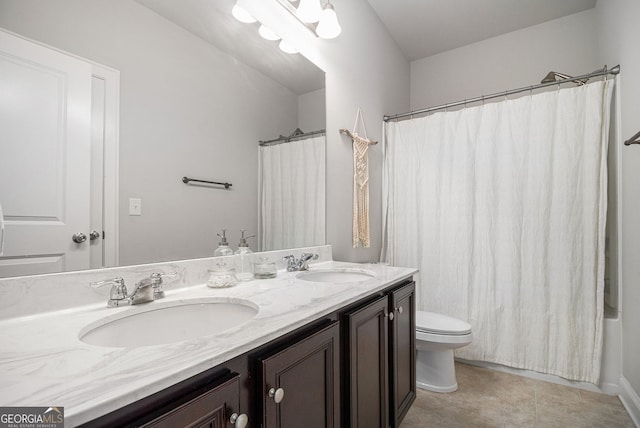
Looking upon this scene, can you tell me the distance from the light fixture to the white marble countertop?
1.54 meters

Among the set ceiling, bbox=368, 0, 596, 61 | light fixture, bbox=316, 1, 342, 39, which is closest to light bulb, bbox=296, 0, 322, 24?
light fixture, bbox=316, 1, 342, 39

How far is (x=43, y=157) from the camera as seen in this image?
2.75 ft

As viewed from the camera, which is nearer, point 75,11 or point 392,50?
point 75,11

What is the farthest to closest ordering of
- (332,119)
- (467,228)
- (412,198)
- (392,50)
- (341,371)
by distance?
1. (392,50)
2. (412,198)
3. (467,228)
4. (332,119)
5. (341,371)

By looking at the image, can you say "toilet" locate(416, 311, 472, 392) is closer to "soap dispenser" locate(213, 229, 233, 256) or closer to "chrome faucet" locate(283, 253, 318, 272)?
"chrome faucet" locate(283, 253, 318, 272)

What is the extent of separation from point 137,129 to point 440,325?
188 centimetres

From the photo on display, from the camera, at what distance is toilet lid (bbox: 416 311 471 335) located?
1.85m

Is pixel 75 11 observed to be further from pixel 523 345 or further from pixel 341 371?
pixel 523 345

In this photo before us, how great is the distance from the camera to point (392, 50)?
9.46 feet

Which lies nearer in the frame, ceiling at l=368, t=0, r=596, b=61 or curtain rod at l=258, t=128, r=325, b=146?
curtain rod at l=258, t=128, r=325, b=146

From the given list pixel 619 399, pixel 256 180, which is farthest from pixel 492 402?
pixel 256 180

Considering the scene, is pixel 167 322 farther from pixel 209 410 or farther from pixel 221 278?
pixel 209 410

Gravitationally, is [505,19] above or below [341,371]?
above

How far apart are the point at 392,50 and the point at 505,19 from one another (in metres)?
0.92
